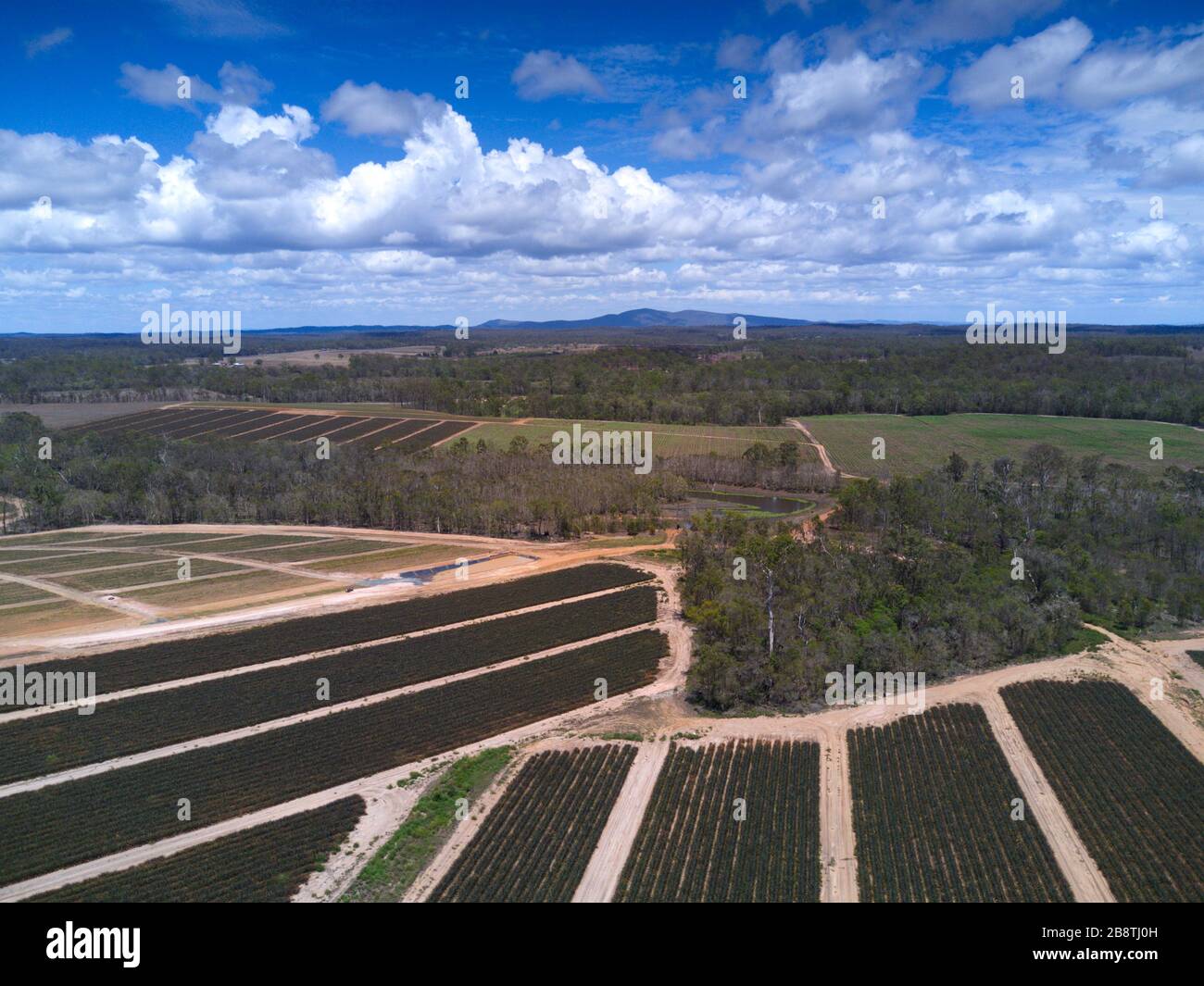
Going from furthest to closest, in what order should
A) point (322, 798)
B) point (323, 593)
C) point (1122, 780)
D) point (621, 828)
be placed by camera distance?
point (323, 593) < point (1122, 780) < point (322, 798) < point (621, 828)

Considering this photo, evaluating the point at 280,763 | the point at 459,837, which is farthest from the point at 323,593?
the point at 459,837

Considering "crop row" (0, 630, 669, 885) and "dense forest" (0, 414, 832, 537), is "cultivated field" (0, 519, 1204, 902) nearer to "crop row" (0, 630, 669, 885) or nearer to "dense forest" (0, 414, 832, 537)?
"crop row" (0, 630, 669, 885)

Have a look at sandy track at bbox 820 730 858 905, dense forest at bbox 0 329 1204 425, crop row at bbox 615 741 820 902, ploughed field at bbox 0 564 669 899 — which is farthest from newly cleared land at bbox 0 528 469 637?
dense forest at bbox 0 329 1204 425

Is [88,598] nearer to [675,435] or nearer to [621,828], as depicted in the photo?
[621,828]

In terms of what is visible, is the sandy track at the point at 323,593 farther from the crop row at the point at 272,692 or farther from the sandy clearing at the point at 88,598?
the crop row at the point at 272,692

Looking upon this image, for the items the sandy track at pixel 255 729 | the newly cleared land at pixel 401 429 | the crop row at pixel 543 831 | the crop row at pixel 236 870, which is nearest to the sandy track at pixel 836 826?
the crop row at pixel 543 831
